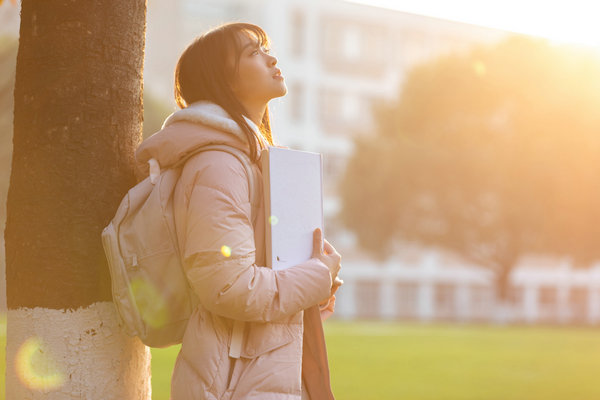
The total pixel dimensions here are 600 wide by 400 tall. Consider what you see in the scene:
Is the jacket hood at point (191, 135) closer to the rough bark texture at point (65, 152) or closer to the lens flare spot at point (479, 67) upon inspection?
the rough bark texture at point (65, 152)

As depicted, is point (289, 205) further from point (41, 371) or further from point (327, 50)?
point (327, 50)

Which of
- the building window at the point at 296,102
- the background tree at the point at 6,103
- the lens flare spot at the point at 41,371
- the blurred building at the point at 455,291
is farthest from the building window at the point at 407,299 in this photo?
the lens flare spot at the point at 41,371

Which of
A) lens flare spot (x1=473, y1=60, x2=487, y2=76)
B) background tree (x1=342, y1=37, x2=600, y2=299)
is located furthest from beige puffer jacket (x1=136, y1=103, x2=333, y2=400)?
lens flare spot (x1=473, y1=60, x2=487, y2=76)

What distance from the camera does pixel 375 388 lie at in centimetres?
967

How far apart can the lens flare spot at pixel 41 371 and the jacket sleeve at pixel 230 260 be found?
1.86 ft

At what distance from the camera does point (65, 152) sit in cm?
256

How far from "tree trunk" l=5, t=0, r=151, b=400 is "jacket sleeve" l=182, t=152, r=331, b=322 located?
382 millimetres

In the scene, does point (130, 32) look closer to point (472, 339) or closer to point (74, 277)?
point (74, 277)

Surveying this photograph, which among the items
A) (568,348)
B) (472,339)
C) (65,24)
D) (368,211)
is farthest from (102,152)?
(368,211)

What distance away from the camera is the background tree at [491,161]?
3014 cm

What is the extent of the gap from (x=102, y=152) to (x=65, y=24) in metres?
0.45

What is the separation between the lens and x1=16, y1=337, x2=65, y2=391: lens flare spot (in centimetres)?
252

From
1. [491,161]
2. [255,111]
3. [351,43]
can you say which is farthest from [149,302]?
[351,43]

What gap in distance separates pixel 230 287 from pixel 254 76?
0.80 metres
